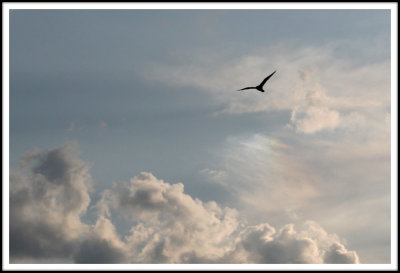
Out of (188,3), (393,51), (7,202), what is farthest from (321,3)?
(7,202)

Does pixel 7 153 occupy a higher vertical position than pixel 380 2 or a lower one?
lower

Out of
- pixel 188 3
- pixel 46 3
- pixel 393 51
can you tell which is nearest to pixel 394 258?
pixel 393 51

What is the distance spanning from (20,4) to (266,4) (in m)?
54.1

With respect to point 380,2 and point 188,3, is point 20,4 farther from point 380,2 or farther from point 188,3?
point 380,2

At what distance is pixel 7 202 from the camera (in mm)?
105688

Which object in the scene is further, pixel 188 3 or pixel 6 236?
pixel 6 236

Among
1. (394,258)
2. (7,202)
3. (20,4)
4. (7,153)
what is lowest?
(394,258)

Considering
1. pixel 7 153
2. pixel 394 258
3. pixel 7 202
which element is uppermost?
pixel 7 153

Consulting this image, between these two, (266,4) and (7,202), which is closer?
(266,4)

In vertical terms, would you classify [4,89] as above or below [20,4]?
below

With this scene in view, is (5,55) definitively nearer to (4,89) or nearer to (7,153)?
(4,89)

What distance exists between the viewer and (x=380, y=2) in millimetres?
102250

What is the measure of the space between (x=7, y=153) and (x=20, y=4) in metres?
33.4

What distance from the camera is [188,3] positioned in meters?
99.4
